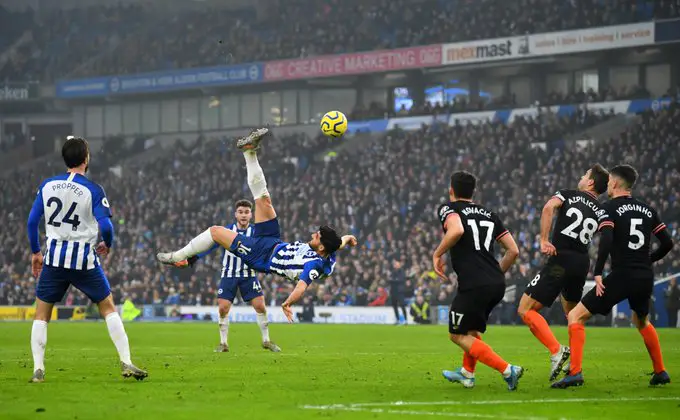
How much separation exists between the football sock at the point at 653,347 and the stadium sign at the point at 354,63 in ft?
143

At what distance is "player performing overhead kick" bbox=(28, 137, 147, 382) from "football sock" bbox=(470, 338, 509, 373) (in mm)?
4157

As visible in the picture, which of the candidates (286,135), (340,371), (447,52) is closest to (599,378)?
(340,371)

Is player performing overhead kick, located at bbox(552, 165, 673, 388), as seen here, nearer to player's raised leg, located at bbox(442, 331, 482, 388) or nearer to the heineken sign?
player's raised leg, located at bbox(442, 331, 482, 388)

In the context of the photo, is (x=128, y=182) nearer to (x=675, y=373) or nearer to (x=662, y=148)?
(x=662, y=148)

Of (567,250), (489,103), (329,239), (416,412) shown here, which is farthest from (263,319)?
(489,103)

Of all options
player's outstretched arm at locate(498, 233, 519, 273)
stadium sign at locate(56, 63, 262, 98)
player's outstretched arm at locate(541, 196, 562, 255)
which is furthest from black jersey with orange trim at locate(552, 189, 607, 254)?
stadium sign at locate(56, 63, 262, 98)

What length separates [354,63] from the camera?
193 ft

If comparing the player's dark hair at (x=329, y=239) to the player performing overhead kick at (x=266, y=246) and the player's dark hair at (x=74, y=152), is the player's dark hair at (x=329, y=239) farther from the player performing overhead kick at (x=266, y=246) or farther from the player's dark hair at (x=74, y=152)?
the player's dark hair at (x=74, y=152)

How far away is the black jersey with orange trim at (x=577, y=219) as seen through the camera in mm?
13531

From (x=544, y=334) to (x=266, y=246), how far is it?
421 centimetres

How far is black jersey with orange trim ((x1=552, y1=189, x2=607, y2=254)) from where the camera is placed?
44.4 feet

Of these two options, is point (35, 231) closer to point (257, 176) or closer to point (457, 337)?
point (257, 176)

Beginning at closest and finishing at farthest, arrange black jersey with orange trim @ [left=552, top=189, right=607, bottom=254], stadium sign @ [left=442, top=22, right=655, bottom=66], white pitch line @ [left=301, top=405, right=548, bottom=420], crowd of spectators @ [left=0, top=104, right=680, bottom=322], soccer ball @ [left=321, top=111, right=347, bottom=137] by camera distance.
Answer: white pitch line @ [left=301, top=405, right=548, bottom=420] < black jersey with orange trim @ [left=552, top=189, right=607, bottom=254] < soccer ball @ [left=321, top=111, right=347, bottom=137] < crowd of spectators @ [left=0, top=104, right=680, bottom=322] < stadium sign @ [left=442, top=22, right=655, bottom=66]

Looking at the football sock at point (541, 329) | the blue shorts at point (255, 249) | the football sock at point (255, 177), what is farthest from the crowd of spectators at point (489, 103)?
the football sock at point (541, 329)
